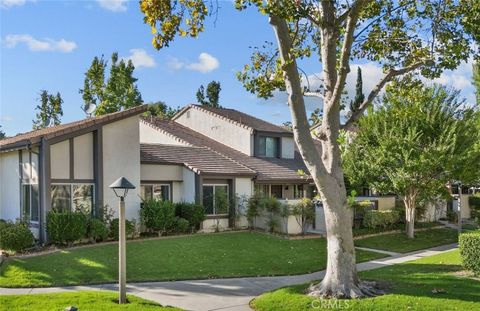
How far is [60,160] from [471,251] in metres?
14.6

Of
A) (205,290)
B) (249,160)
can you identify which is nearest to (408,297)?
(205,290)

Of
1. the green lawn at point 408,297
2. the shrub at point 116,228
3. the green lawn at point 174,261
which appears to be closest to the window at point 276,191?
the green lawn at point 174,261

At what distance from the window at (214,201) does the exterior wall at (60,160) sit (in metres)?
6.92

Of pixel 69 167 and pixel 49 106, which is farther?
pixel 49 106

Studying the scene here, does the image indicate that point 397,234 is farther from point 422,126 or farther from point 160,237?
point 160,237

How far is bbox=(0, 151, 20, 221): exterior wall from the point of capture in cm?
2000

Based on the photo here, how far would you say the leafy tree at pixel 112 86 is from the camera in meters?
37.2

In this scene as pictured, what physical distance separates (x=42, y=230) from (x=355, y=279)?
12.0 metres

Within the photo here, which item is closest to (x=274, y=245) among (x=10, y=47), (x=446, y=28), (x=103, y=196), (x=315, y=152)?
(x=103, y=196)

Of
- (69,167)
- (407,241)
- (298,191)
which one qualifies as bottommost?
(407,241)

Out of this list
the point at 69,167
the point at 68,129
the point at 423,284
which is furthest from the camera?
the point at 69,167

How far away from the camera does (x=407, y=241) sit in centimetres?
2242

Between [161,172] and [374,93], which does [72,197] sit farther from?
[374,93]

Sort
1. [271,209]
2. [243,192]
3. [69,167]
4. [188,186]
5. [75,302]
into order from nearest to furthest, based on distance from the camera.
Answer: [75,302] → [69,167] → [271,209] → [188,186] → [243,192]
